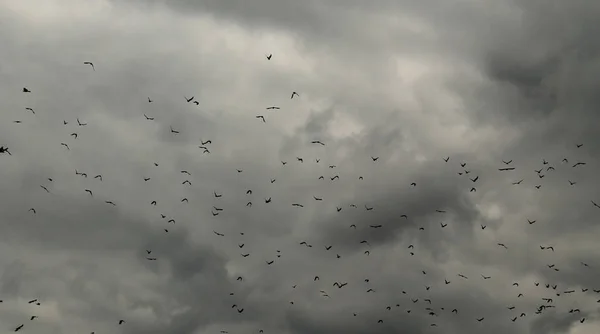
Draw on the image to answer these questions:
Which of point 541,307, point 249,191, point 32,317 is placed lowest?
point 32,317

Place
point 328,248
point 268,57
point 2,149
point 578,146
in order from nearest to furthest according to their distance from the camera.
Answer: point 2,149, point 268,57, point 578,146, point 328,248

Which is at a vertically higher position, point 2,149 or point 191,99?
point 191,99

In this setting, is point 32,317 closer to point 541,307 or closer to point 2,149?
point 2,149

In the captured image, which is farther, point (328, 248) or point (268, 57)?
point (328, 248)

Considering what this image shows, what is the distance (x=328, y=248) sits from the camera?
192375 millimetres

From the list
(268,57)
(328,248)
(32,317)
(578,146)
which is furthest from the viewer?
(328,248)

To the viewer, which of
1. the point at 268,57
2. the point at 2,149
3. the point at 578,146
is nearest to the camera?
the point at 2,149

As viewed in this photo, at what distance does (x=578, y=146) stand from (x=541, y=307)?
51176 mm

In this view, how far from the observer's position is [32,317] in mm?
145750

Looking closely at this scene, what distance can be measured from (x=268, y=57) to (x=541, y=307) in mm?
108061

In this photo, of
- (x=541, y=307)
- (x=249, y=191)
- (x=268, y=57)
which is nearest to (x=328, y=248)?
(x=249, y=191)

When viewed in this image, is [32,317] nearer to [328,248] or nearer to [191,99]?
[191,99]

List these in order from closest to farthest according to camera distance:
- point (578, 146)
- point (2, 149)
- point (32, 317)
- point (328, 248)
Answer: point (2, 149) < point (32, 317) < point (578, 146) < point (328, 248)

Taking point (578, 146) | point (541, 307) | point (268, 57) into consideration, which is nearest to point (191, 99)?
point (268, 57)
